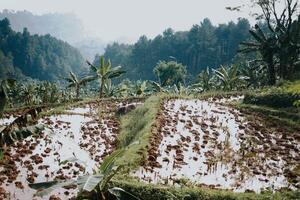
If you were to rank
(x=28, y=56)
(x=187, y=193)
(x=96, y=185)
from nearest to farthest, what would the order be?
(x=96, y=185)
(x=187, y=193)
(x=28, y=56)

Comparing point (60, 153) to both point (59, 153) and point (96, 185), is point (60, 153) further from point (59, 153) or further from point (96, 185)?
point (96, 185)

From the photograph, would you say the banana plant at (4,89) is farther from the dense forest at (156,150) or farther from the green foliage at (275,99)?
the green foliage at (275,99)

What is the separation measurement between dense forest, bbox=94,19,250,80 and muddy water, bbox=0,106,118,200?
82.6 m

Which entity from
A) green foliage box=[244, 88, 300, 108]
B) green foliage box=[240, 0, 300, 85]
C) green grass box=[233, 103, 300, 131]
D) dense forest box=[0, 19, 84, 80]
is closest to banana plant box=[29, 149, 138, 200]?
green grass box=[233, 103, 300, 131]

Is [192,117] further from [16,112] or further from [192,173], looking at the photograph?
[16,112]

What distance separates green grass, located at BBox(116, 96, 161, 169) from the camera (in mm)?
9102

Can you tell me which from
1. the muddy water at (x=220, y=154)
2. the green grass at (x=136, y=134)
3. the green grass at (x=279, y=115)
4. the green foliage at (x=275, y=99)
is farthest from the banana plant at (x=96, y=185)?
the green foliage at (x=275, y=99)

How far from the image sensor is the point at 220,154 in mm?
10344

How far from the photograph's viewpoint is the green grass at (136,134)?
358 inches

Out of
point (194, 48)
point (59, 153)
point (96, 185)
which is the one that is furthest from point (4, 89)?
point (194, 48)

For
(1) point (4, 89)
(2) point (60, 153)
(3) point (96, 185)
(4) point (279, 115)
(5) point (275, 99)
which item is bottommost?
(2) point (60, 153)

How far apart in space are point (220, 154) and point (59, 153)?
4.87 metres

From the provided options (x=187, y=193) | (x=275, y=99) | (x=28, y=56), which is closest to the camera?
(x=187, y=193)

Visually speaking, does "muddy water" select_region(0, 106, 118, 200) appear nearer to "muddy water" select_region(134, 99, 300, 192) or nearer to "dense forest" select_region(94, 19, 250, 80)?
"muddy water" select_region(134, 99, 300, 192)
